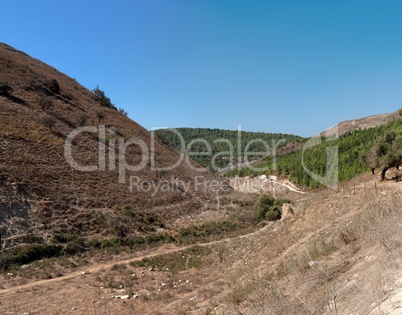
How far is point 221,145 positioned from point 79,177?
12328 cm

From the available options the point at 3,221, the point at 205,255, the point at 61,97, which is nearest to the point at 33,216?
the point at 3,221

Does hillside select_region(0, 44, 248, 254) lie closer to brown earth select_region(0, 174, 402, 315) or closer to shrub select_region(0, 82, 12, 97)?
shrub select_region(0, 82, 12, 97)

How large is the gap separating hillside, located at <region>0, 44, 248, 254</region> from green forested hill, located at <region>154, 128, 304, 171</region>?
6075cm

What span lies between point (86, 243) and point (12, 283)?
6.40m

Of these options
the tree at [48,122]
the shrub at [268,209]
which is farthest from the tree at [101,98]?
Result: the shrub at [268,209]

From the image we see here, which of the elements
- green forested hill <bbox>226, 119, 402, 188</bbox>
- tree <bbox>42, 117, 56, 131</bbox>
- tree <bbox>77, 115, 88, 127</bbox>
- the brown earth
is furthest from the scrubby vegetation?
green forested hill <bbox>226, 119, 402, 188</bbox>

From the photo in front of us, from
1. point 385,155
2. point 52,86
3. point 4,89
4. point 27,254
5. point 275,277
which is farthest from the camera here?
point 52,86

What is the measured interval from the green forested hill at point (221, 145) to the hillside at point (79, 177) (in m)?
60.7

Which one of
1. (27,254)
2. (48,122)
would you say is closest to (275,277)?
(27,254)

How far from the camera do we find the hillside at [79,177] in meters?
19.8

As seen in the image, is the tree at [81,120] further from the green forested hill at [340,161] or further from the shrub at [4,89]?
the green forested hill at [340,161]

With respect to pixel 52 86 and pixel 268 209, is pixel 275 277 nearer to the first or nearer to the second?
pixel 268 209

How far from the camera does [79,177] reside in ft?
85.9

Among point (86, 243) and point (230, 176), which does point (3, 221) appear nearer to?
point (86, 243)
